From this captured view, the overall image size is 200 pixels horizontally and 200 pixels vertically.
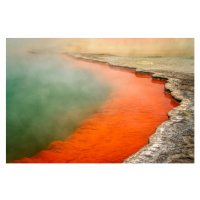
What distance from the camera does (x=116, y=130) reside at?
3.86 m

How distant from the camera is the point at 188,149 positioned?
2.90 meters

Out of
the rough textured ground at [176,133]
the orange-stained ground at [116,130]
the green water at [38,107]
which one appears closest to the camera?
the rough textured ground at [176,133]

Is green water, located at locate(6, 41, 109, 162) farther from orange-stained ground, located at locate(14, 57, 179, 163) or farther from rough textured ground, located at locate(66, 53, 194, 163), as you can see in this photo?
rough textured ground, located at locate(66, 53, 194, 163)

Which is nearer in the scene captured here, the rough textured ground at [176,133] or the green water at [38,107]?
the rough textured ground at [176,133]

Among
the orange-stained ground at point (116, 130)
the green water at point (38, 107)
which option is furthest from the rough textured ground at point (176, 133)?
the green water at point (38, 107)

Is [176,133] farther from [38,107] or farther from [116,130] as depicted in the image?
[38,107]

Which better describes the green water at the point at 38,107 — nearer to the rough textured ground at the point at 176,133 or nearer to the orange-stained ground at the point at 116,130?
the orange-stained ground at the point at 116,130

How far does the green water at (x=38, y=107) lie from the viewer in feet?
11.1

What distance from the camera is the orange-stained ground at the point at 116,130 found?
10.5 ft

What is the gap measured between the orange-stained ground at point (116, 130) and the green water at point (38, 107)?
0.59 ft

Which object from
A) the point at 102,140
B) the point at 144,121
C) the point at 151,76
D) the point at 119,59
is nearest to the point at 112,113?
the point at 144,121

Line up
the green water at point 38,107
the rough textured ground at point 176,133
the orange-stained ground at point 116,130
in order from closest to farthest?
the rough textured ground at point 176,133
the orange-stained ground at point 116,130
the green water at point 38,107
